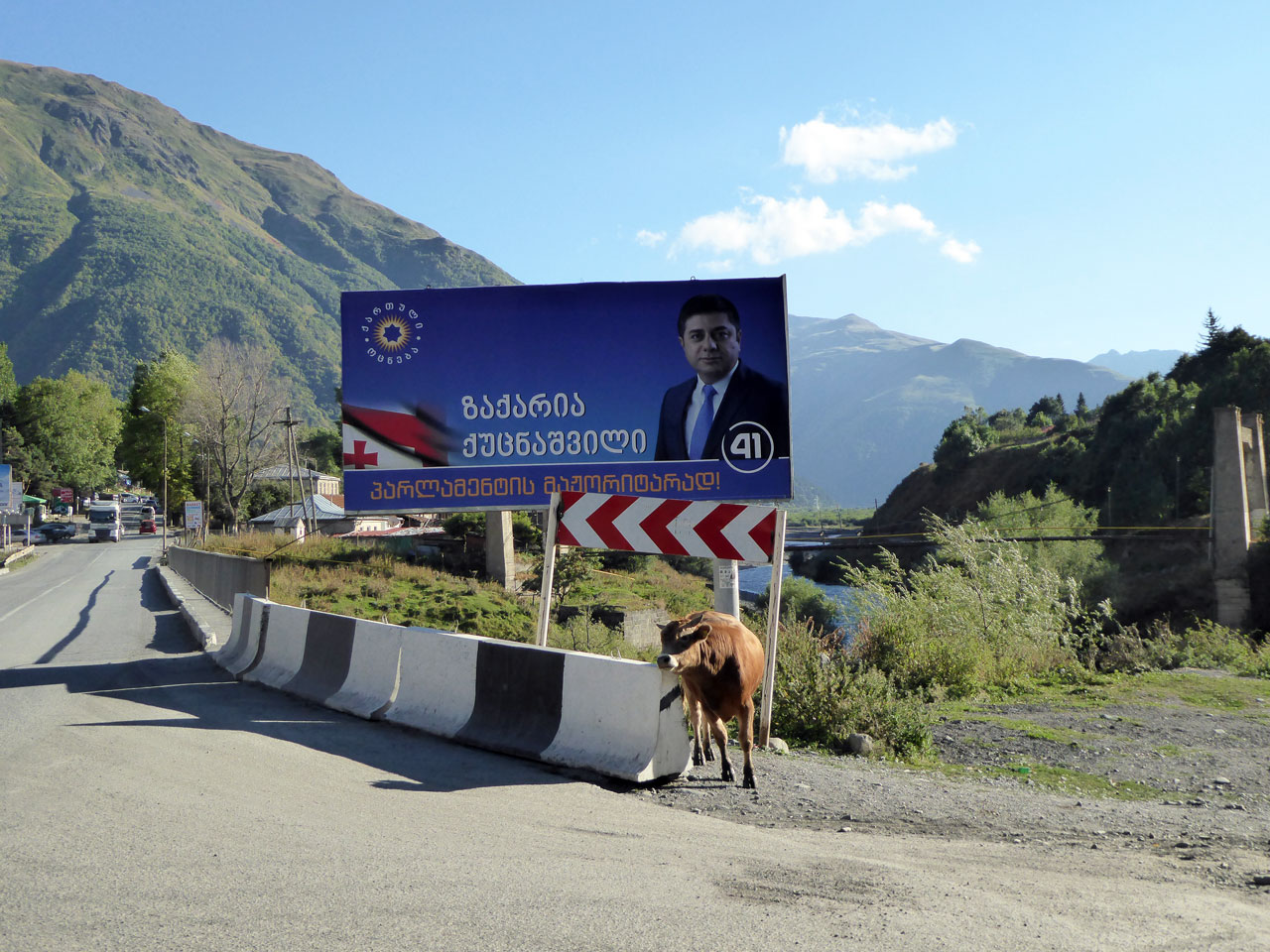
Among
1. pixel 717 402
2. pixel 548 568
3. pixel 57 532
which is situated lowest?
pixel 548 568

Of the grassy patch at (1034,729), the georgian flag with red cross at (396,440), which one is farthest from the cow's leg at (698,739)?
the georgian flag with red cross at (396,440)

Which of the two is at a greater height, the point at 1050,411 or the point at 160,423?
the point at 1050,411

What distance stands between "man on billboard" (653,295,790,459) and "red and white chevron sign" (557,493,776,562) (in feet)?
23.8

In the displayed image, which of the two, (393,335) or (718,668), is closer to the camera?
(718,668)

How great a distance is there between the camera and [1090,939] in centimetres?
363

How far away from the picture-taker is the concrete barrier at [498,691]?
21.2 ft

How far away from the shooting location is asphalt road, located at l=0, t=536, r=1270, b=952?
370 cm

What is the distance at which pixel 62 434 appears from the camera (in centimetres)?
10281

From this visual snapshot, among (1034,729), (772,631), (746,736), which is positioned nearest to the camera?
(746,736)

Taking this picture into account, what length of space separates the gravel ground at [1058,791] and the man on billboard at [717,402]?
22.4ft

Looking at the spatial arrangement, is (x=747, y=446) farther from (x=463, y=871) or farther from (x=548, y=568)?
(x=463, y=871)

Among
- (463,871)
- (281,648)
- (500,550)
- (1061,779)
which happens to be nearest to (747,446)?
(281,648)

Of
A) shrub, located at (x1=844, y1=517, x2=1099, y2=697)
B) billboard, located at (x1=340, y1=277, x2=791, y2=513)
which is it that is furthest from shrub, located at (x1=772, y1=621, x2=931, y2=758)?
billboard, located at (x1=340, y1=277, x2=791, y2=513)

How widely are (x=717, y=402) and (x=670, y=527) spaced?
8.12 meters
